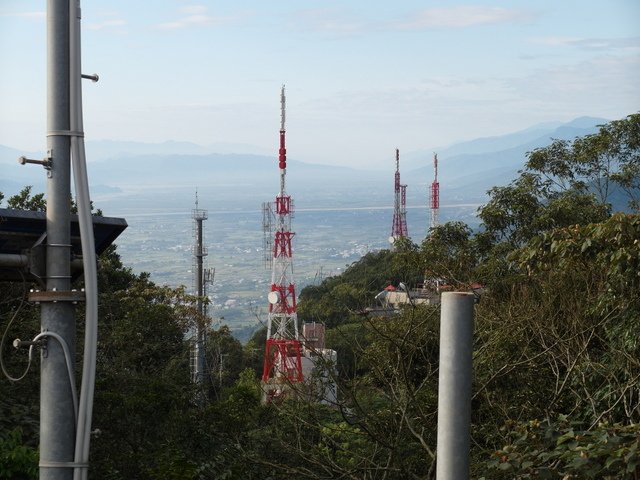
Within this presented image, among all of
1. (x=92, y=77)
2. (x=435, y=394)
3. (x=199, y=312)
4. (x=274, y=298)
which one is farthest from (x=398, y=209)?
(x=92, y=77)

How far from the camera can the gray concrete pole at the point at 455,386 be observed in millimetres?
2193

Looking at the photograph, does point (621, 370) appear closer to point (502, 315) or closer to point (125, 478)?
point (502, 315)

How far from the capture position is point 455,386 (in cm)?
222

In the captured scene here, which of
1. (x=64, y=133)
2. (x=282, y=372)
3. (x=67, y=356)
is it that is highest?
(x=64, y=133)

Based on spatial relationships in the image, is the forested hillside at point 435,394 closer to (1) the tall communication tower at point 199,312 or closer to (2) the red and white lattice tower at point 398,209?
(1) the tall communication tower at point 199,312

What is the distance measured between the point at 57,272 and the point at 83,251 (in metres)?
0.12

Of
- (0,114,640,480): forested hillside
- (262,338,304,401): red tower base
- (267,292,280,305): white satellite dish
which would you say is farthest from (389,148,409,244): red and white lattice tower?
(0,114,640,480): forested hillside

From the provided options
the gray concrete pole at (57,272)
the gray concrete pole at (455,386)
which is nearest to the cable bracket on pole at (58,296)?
the gray concrete pole at (57,272)

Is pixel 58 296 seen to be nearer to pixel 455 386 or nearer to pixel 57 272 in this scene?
pixel 57 272

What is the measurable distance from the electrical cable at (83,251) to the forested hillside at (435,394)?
9cm

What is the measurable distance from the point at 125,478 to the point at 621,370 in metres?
4.24

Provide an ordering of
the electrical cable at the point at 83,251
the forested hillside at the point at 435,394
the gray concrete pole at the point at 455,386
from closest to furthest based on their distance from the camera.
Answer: the gray concrete pole at the point at 455,386 < the electrical cable at the point at 83,251 < the forested hillside at the point at 435,394

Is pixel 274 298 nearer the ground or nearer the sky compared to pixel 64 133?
nearer the ground

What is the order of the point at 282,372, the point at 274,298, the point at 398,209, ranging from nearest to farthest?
the point at 282,372 < the point at 274,298 < the point at 398,209
